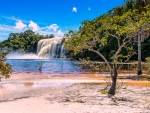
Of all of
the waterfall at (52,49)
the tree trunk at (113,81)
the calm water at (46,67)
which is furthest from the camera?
the waterfall at (52,49)

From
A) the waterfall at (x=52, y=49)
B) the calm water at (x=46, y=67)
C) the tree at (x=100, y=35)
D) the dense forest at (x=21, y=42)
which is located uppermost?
the dense forest at (x=21, y=42)

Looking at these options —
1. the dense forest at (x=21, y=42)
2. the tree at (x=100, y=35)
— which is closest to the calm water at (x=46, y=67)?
the tree at (x=100, y=35)

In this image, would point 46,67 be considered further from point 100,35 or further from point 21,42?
point 21,42

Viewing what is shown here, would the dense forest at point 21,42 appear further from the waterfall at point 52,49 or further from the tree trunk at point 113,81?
the tree trunk at point 113,81

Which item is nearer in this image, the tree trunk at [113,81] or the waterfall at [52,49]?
the tree trunk at [113,81]

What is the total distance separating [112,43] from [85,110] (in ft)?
147

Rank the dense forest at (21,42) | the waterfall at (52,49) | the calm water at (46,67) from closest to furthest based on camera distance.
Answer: the calm water at (46,67), the waterfall at (52,49), the dense forest at (21,42)

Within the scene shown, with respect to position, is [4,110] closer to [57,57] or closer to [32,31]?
[57,57]

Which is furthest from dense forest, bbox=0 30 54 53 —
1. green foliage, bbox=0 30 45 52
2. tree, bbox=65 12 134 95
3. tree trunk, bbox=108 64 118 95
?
tree trunk, bbox=108 64 118 95

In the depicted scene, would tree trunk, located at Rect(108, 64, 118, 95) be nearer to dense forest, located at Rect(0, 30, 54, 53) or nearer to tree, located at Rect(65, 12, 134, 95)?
tree, located at Rect(65, 12, 134, 95)

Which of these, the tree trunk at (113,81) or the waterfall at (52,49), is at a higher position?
the waterfall at (52,49)

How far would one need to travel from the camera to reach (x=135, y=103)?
984 cm

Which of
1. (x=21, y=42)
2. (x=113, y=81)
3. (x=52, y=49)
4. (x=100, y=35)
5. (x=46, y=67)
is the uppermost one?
(x=21, y=42)

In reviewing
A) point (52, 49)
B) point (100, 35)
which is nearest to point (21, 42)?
point (52, 49)
